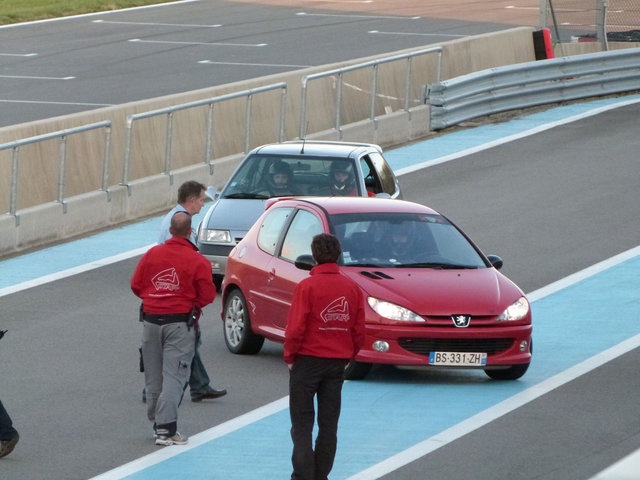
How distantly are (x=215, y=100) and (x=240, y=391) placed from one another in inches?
451

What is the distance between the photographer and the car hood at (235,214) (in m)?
16.9

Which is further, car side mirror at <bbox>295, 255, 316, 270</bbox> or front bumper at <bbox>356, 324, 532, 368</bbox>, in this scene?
front bumper at <bbox>356, 324, 532, 368</bbox>

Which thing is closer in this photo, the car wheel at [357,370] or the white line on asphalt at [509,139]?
the car wheel at [357,370]

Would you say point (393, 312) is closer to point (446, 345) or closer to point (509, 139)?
point (446, 345)

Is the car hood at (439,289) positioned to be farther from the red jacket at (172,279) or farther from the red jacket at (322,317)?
the red jacket at (322,317)

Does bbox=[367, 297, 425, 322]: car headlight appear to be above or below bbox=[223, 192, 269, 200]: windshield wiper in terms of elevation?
above

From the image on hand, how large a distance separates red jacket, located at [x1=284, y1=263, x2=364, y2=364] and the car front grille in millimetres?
3204

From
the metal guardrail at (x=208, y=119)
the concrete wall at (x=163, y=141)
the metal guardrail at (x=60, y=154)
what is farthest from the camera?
the metal guardrail at (x=208, y=119)

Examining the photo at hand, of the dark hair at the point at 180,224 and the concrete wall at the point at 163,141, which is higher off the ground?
the dark hair at the point at 180,224

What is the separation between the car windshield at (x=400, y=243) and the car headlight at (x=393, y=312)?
648mm

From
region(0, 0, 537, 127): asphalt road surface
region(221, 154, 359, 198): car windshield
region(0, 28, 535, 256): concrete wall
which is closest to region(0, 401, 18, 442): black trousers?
region(221, 154, 359, 198): car windshield

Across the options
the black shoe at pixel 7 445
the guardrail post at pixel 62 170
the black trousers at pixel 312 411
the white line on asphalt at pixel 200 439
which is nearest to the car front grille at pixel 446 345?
the white line on asphalt at pixel 200 439

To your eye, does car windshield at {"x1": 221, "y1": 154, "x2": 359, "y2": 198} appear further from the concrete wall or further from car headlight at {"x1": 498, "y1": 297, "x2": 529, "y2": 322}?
car headlight at {"x1": 498, "y1": 297, "x2": 529, "y2": 322}

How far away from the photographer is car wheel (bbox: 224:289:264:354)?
45.9ft
